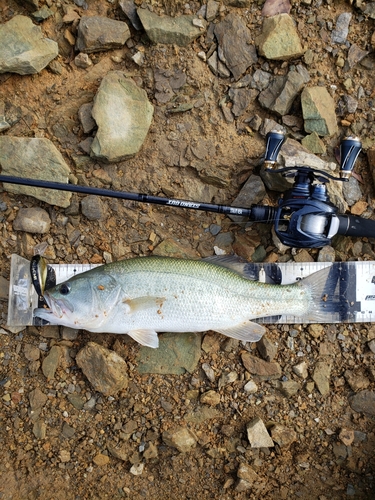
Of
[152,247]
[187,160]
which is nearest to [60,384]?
[152,247]

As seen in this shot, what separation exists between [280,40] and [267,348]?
326cm

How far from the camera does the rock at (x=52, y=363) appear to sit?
13.5 feet

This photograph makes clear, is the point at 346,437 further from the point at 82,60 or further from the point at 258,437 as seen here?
the point at 82,60

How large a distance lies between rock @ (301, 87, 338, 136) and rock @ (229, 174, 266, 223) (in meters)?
0.79

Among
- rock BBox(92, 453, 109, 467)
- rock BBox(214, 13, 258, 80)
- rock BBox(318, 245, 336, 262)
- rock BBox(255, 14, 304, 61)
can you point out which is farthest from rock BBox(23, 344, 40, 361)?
rock BBox(255, 14, 304, 61)

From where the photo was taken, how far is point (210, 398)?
4.09m

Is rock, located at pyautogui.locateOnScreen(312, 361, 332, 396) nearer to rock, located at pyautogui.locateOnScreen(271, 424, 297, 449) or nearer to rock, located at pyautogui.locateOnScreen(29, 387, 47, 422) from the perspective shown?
rock, located at pyautogui.locateOnScreen(271, 424, 297, 449)

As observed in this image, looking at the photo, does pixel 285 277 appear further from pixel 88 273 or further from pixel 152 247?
pixel 88 273

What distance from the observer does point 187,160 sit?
4230mm

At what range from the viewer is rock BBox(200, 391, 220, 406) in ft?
13.4

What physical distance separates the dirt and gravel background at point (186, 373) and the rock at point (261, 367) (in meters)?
0.07

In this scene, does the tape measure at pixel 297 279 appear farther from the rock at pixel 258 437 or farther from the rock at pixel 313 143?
the rock at pixel 313 143

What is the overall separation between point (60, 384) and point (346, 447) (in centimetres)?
308

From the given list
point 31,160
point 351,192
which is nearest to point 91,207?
point 31,160
